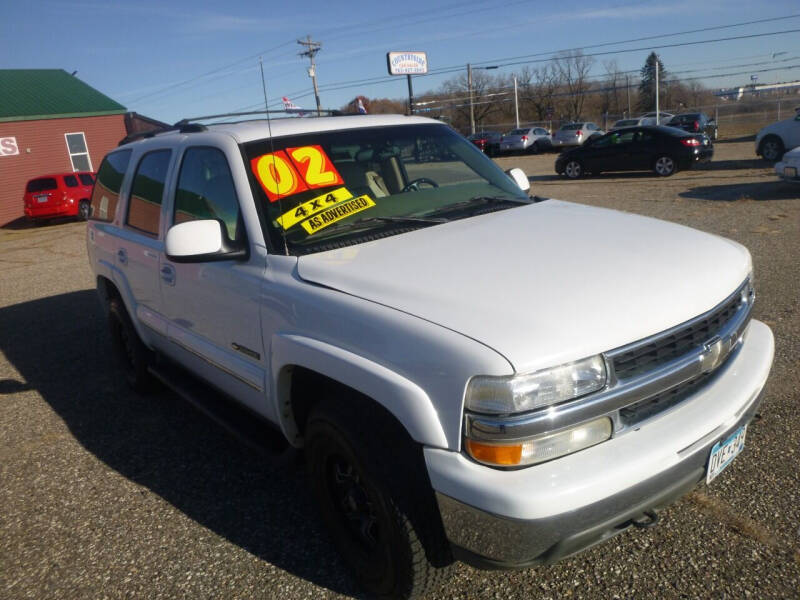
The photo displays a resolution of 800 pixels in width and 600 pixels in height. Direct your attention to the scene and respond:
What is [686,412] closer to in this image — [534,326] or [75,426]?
[534,326]

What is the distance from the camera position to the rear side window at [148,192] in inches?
149

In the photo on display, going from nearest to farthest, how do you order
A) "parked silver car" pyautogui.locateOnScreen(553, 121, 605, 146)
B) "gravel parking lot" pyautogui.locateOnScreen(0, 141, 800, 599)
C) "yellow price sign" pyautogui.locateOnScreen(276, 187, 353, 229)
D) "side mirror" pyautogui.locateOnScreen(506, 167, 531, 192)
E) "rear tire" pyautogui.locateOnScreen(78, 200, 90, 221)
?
"gravel parking lot" pyautogui.locateOnScreen(0, 141, 800, 599) < "yellow price sign" pyautogui.locateOnScreen(276, 187, 353, 229) < "side mirror" pyautogui.locateOnScreen(506, 167, 531, 192) < "rear tire" pyautogui.locateOnScreen(78, 200, 90, 221) < "parked silver car" pyautogui.locateOnScreen(553, 121, 605, 146)

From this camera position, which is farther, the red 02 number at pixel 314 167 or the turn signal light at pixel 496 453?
the red 02 number at pixel 314 167

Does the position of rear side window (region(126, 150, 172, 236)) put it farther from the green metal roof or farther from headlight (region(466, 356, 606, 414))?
the green metal roof

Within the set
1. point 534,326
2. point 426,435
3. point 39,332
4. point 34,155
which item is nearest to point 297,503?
point 426,435

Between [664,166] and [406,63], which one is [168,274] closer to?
[664,166]

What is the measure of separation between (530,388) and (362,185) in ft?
5.47

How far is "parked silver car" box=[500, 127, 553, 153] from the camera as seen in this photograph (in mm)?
Answer: 35344

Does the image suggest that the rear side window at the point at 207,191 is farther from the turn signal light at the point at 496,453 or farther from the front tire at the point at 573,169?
the front tire at the point at 573,169

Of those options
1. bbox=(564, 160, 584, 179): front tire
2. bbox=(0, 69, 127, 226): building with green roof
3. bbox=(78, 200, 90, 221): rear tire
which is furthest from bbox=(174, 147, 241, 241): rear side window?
bbox=(0, 69, 127, 226): building with green roof

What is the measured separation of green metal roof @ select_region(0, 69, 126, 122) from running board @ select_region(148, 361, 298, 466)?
24.0 m

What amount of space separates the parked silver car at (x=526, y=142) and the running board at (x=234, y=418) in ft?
110

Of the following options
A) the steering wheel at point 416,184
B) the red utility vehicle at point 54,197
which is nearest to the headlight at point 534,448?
the steering wheel at point 416,184

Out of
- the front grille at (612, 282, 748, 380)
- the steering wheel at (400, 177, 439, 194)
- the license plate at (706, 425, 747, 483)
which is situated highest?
the steering wheel at (400, 177, 439, 194)
